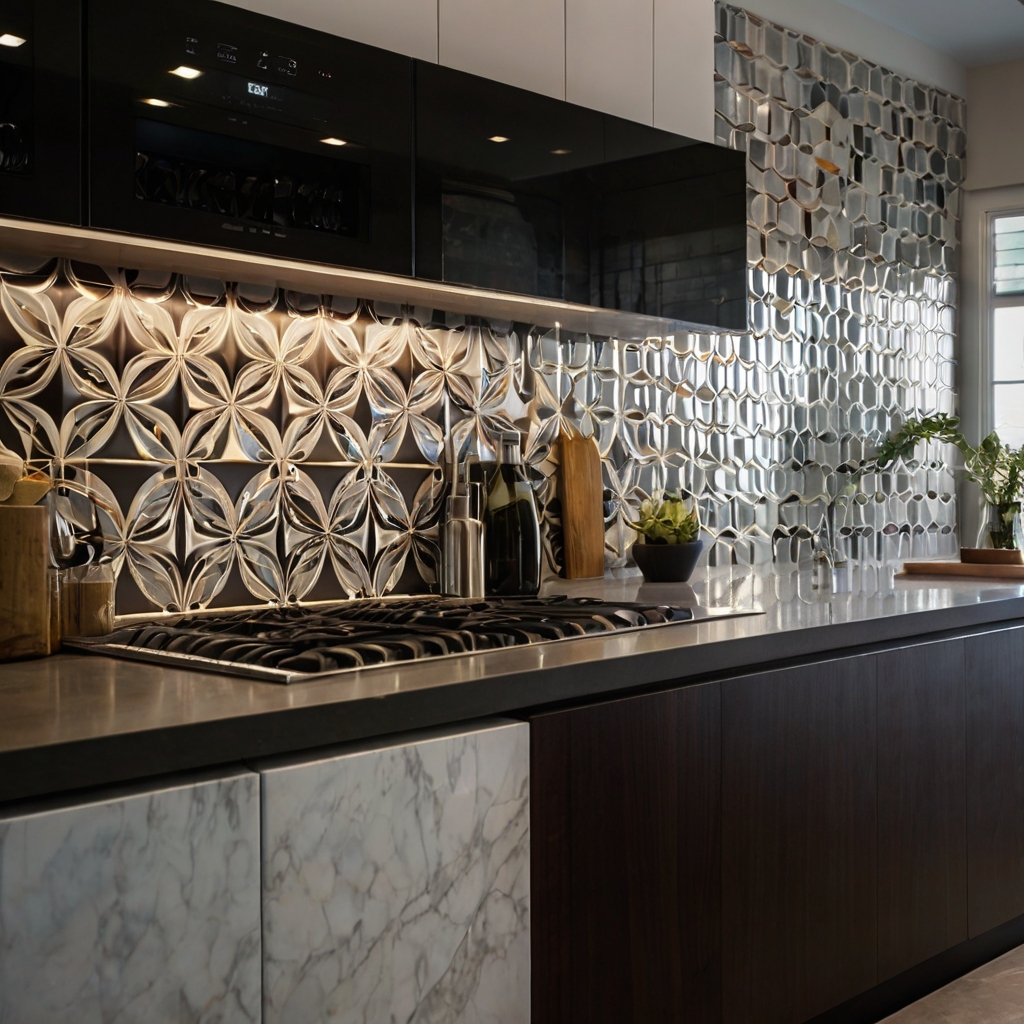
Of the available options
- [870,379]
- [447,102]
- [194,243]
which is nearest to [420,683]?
[194,243]

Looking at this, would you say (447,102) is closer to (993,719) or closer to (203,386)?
(203,386)

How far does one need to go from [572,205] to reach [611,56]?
0.39 m

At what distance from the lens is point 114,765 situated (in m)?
1.09

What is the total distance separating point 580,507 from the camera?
9.14 ft

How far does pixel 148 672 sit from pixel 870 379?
3.01 m

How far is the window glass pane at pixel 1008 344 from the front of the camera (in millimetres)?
4219

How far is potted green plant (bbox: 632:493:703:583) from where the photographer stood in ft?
8.80

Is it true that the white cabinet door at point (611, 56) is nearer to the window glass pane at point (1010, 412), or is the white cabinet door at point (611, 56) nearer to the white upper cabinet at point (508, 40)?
the white upper cabinet at point (508, 40)

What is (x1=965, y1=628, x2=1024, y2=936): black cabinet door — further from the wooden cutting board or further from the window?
the window

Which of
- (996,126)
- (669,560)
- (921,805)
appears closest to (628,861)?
(921,805)

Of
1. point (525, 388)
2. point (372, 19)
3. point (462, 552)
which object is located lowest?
point (462, 552)

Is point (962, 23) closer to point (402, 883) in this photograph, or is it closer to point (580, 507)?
point (580, 507)

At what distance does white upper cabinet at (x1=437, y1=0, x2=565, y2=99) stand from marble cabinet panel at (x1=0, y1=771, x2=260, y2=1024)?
1.47 m

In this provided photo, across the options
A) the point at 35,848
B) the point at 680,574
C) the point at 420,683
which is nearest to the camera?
the point at 35,848
